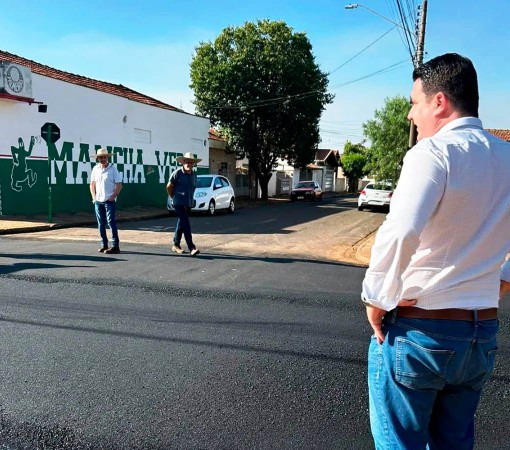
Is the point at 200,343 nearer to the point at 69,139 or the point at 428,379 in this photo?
the point at 428,379

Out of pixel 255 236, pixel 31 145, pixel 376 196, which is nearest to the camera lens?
pixel 255 236

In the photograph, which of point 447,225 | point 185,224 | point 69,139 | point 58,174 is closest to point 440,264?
point 447,225

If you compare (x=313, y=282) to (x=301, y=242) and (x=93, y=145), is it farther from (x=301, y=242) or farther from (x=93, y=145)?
(x=93, y=145)

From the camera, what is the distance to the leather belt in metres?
1.56

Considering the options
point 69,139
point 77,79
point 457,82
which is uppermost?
point 77,79

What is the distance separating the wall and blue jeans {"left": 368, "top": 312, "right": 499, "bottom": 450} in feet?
43.1

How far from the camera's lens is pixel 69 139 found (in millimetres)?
16672

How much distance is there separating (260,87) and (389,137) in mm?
8573

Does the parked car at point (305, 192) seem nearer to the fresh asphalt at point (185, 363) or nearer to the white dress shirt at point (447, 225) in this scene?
the fresh asphalt at point (185, 363)

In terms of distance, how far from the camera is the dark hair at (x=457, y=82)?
159cm

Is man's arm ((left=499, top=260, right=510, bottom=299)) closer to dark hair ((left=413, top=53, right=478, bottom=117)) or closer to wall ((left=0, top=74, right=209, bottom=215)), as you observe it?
dark hair ((left=413, top=53, right=478, bottom=117))

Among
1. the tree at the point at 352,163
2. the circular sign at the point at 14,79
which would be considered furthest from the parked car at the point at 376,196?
the tree at the point at 352,163

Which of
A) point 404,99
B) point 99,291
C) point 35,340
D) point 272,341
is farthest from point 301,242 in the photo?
point 404,99

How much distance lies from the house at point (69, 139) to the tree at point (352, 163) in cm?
3894
